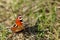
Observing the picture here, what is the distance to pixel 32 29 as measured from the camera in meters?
4.87

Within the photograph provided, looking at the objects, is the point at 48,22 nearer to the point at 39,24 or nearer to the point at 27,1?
the point at 39,24

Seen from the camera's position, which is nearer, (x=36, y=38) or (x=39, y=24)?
(x=36, y=38)

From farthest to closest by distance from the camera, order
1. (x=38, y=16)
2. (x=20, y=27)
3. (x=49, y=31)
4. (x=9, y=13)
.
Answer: (x=9, y=13) → (x=38, y=16) → (x=49, y=31) → (x=20, y=27)

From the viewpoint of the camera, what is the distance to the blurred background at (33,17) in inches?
185

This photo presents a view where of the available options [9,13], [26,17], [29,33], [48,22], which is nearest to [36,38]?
[29,33]

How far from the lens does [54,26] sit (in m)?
4.88

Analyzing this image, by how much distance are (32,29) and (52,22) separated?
0.43 m

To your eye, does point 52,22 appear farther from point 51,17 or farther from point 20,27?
point 20,27

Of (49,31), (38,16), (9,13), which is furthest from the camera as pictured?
(9,13)

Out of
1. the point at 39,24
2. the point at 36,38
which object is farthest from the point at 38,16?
the point at 36,38

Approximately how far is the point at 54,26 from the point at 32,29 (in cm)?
44

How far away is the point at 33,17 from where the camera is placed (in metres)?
5.24

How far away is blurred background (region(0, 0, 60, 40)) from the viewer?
15.4 feet

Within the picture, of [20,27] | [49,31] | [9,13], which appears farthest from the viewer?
[9,13]
